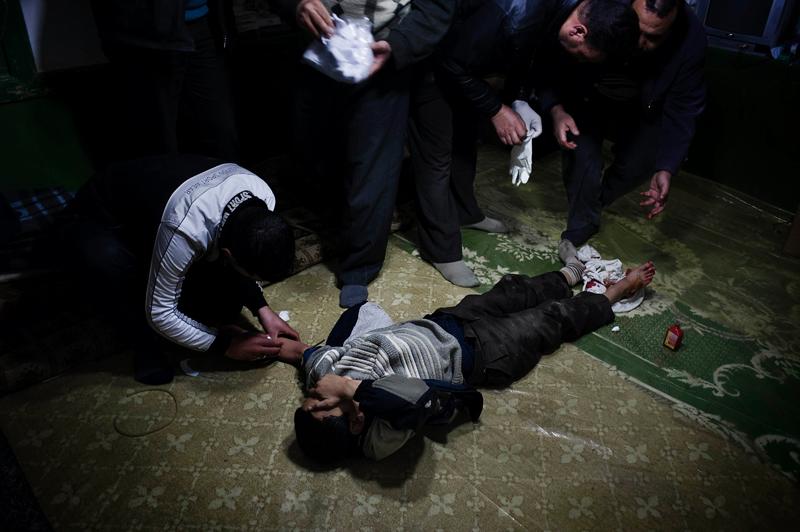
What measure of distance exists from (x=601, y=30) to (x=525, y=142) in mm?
498

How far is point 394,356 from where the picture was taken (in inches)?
72.4

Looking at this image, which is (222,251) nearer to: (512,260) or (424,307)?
(424,307)

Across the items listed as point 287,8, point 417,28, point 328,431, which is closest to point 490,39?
point 417,28

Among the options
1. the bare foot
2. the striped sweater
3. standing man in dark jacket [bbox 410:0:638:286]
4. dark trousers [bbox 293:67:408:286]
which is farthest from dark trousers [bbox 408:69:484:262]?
the striped sweater

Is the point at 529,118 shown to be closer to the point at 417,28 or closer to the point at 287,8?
the point at 417,28

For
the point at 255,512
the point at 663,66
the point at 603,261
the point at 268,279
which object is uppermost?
the point at 663,66

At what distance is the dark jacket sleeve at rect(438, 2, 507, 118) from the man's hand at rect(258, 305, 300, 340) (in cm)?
113

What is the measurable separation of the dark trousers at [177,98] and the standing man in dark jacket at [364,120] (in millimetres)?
324

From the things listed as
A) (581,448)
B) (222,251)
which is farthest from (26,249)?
(581,448)

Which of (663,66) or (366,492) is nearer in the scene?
(366,492)

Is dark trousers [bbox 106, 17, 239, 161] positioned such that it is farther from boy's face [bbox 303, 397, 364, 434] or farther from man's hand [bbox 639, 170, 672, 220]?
man's hand [bbox 639, 170, 672, 220]

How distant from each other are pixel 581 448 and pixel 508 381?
31cm

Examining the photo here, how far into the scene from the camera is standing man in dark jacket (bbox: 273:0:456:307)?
2.21 meters

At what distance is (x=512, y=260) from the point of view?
2.82 meters
